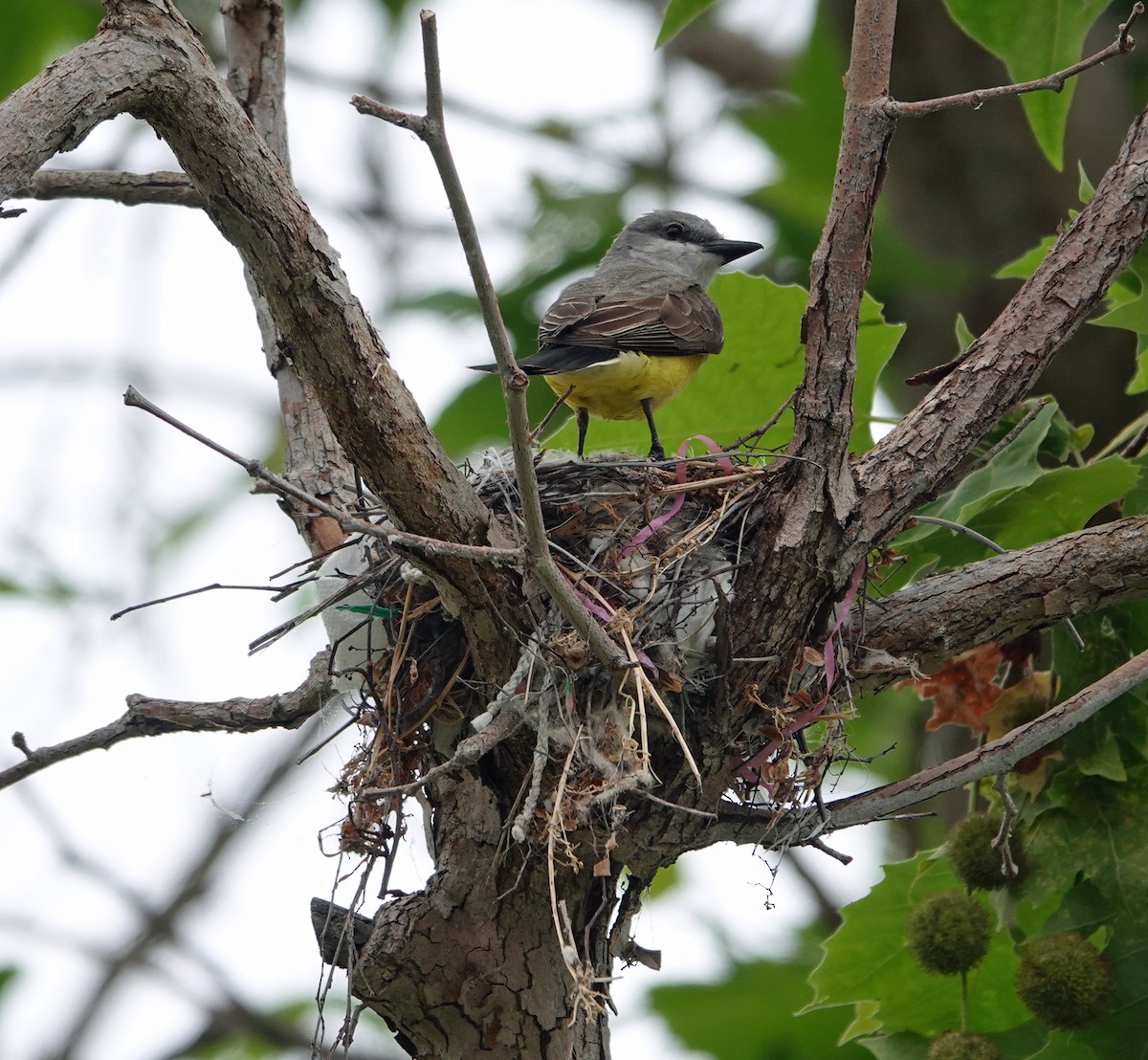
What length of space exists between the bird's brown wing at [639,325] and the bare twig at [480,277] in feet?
6.12

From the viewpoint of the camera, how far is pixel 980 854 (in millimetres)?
3400

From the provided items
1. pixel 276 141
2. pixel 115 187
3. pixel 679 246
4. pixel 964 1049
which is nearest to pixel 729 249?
pixel 679 246

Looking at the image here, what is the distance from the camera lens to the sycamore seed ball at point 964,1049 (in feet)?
10.7

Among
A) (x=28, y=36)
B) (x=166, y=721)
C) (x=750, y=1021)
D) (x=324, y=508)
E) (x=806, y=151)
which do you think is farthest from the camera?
(x=806, y=151)

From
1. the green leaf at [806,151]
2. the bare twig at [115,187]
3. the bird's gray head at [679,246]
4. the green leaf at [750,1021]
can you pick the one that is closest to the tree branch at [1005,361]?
the bare twig at [115,187]

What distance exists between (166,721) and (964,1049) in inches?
76.9

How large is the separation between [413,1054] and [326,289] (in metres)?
1.75

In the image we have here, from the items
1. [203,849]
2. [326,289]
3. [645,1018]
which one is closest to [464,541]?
[326,289]

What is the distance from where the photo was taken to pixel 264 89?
4.05 m

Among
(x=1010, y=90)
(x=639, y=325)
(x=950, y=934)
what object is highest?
(x=639, y=325)

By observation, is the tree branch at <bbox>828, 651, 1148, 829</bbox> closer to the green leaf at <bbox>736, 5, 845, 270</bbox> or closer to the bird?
the bird

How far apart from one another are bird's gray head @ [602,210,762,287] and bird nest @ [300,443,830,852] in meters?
2.15

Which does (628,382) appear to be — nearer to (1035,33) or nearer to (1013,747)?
(1035,33)

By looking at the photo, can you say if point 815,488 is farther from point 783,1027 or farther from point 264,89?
point 783,1027
